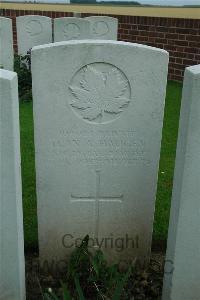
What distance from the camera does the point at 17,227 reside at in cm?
211

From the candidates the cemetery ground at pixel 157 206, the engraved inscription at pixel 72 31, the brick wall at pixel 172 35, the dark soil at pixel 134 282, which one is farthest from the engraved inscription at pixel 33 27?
the dark soil at pixel 134 282

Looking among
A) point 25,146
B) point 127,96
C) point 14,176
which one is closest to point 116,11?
point 25,146

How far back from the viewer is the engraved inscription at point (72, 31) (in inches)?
289

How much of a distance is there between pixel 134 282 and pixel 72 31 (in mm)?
5592

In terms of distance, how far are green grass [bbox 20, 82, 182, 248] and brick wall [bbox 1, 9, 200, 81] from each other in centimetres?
146

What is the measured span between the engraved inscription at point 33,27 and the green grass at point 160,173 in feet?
6.07

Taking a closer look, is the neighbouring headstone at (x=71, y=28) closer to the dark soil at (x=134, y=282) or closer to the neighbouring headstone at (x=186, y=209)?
the dark soil at (x=134, y=282)

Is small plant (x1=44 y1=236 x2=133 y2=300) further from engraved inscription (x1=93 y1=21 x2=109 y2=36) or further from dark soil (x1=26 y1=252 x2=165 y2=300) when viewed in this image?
engraved inscription (x1=93 y1=21 x2=109 y2=36)

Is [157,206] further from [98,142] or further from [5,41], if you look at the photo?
[5,41]

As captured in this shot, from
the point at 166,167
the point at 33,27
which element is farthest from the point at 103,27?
the point at 166,167

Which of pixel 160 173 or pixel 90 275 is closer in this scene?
pixel 90 275

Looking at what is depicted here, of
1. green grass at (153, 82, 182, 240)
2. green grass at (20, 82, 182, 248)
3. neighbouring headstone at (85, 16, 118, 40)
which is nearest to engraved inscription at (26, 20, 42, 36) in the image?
neighbouring headstone at (85, 16, 118, 40)

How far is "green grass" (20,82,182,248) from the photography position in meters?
3.28

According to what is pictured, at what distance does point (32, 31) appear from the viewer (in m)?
7.89
